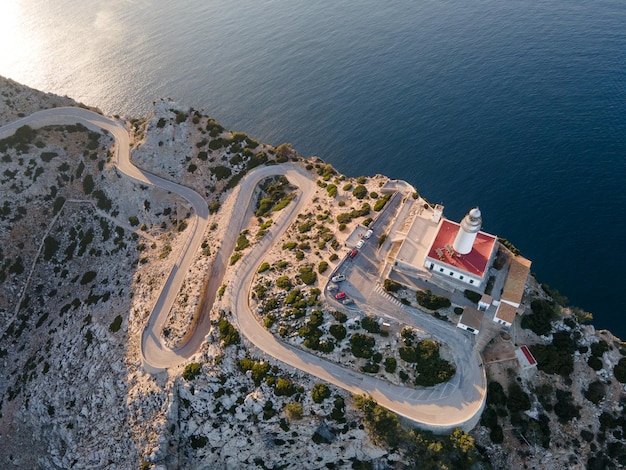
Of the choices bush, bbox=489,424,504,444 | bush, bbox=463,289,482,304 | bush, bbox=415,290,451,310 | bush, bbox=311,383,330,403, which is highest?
bush, bbox=415,290,451,310

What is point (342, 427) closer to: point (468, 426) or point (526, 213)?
point (468, 426)

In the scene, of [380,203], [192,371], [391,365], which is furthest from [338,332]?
[380,203]

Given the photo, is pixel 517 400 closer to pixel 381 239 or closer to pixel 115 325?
pixel 381 239

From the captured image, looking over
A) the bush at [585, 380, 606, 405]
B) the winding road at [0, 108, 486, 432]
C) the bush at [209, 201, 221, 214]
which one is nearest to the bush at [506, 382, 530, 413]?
the winding road at [0, 108, 486, 432]

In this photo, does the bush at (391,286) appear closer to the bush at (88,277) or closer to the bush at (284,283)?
the bush at (284,283)

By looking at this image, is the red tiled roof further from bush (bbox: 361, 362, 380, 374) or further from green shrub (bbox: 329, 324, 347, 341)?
bush (bbox: 361, 362, 380, 374)

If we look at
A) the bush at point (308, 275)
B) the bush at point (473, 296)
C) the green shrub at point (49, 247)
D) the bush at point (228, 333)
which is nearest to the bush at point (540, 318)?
the bush at point (473, 296)

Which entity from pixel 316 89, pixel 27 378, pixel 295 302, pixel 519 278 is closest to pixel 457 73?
pixel 316 89
